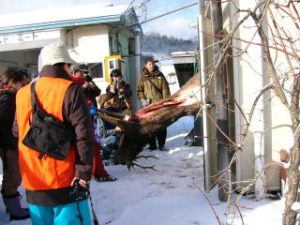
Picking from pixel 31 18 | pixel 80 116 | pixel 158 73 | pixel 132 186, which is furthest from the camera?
pixel 31 18

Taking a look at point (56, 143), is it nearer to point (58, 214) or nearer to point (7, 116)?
point (58, 214)

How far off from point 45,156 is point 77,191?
32 cm

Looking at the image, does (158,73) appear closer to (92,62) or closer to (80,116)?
(92,62)

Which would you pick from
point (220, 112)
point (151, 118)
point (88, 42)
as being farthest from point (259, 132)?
point (88, 42)

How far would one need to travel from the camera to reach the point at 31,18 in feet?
38.5

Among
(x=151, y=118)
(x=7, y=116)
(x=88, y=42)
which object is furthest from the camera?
(x=88, y=42)

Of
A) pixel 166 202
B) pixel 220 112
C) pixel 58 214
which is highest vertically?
pixel 220 112

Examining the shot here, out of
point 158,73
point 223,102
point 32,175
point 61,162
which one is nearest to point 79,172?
point 61,162

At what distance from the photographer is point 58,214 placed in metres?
2.96

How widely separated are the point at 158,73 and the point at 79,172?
5479 millimetres

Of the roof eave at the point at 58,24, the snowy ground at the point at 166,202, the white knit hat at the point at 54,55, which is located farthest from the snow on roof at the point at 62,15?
the white knit hat at the point at 54,55

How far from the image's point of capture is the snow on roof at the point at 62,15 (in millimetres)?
10711

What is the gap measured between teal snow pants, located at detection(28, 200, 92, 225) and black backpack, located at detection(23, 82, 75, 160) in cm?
37

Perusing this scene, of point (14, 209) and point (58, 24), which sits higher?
point (58, 24)
